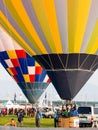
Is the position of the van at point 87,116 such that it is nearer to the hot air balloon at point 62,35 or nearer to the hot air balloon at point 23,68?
the hot air balloon at point 62,35

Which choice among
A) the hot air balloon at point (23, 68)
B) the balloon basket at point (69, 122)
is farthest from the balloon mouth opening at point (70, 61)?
the hot air balloon at point (23, 68)

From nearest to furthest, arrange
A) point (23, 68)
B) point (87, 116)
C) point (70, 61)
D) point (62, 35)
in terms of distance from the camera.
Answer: point (62, 35)
point (70, 61)
point (87, 116)
point (23, 68)

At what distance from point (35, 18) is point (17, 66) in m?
17.5

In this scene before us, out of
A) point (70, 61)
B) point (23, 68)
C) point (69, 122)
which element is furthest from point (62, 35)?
point (23, 68)

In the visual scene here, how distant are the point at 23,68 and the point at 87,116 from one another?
43.7ft

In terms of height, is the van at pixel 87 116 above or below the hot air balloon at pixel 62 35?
below

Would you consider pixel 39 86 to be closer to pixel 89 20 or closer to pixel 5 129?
pixel 89 20

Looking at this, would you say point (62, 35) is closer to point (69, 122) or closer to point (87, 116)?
point (69, 122)

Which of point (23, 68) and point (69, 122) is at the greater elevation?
point (23, 68)

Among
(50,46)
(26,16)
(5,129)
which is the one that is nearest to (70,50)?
(50,46)

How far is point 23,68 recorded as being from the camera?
4381 centimetres

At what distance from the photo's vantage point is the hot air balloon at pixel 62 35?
25.8 m

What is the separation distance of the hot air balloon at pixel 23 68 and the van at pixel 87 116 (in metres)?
11.8

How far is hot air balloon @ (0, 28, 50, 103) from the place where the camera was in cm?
4303
